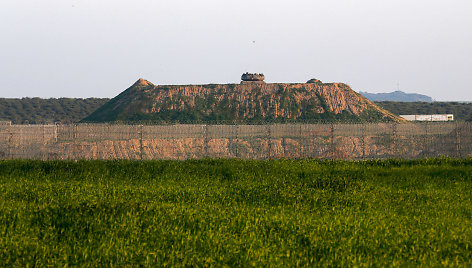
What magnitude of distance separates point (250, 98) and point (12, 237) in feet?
276

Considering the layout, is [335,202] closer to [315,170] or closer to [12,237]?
[315,170]

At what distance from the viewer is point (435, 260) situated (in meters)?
9.92

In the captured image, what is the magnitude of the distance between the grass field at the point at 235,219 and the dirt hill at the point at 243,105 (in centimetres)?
6684

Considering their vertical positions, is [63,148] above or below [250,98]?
below

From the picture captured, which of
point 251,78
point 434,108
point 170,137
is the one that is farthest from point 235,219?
point 434,108

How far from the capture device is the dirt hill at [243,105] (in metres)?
89.5

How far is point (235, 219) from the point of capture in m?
13.0

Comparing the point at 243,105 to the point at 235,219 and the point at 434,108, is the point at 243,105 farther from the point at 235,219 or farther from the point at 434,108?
the point at 235,219

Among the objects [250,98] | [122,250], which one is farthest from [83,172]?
[250,98]

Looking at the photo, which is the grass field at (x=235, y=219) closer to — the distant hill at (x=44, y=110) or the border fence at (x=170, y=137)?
the border fence at (x=170, y=137)

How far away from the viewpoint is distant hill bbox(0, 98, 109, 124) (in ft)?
425

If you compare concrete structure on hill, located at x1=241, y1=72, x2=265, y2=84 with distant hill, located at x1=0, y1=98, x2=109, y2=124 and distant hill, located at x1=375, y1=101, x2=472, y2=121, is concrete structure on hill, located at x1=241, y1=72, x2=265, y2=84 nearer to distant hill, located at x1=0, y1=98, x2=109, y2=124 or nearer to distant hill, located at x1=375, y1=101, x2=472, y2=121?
distant hill, located at x1=0, y1=98, x2=109, y2=124

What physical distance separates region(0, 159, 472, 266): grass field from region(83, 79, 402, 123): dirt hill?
219ft

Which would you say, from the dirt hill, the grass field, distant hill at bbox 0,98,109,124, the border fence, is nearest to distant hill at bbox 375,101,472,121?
the dirt hill
